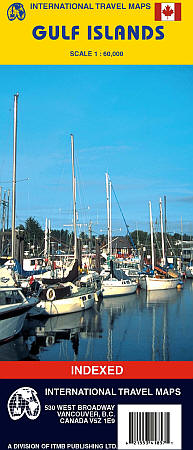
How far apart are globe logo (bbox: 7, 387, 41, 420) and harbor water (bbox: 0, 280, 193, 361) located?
1111 cm

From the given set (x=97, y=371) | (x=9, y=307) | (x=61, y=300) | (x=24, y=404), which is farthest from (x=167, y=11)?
(x=61, y=300)

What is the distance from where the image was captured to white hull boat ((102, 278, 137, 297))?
Answer: 46781mm

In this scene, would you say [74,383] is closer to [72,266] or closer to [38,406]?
[38,406]

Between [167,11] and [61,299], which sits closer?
[167,11]

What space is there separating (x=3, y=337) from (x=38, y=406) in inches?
578

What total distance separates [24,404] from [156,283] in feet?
158

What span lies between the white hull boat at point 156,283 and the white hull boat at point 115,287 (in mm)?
4527

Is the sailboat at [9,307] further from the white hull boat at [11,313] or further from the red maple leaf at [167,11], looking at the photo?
the red maple leaf at [167,11]

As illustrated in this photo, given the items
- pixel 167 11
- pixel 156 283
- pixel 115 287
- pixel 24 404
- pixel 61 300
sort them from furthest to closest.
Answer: pixel 156 283, pixel 115 287, pixel 61 300, pixel 167 11, pixel 24 404

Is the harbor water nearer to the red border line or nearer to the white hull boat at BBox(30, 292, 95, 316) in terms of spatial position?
the white hull boat at BBox(30, 292, 95, 316)

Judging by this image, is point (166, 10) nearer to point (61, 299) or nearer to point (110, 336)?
point (110, 336)

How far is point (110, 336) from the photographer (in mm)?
23781

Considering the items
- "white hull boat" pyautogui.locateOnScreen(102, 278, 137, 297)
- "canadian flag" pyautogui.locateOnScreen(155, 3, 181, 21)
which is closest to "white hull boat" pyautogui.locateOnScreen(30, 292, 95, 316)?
"white hull boat" pyautogui.locateOnScreen(102, 278, 137, 297)

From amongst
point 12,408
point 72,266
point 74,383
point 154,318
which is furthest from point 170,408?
point 72,266
